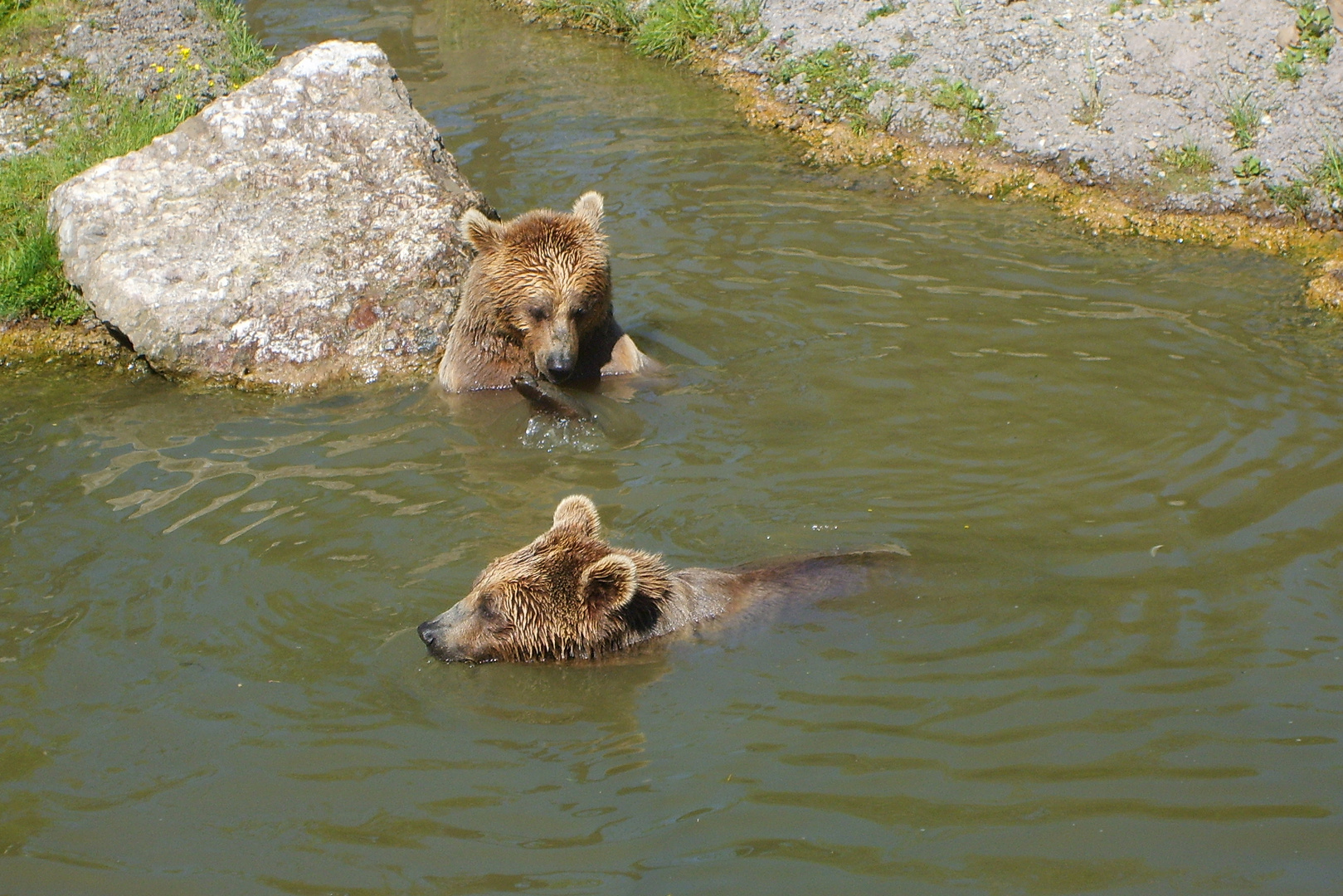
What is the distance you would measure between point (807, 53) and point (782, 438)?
699cm

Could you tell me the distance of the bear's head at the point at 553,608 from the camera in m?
5.30

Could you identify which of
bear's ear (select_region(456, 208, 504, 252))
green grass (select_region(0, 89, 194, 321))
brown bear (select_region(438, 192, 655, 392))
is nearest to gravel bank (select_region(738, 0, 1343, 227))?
brown bear (select_region(438, 192, 655, 392))

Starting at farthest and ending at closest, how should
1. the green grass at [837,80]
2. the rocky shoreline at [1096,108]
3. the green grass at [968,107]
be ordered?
1. the green grass at [837,80]
2. the green grass at [968,107]
3. the rocky shoreline at [1096,108]

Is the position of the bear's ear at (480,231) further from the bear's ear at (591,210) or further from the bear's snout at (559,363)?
the bear's snout at (559,363)

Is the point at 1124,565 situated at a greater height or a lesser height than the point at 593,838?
greater

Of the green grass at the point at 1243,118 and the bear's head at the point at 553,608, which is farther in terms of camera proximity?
the green grass at the point at 1243,118

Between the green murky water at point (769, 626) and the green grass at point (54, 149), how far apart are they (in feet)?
4.51

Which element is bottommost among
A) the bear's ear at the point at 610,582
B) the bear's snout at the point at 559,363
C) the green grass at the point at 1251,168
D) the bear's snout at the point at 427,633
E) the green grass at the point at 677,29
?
the bear's snout at the point at 427,633

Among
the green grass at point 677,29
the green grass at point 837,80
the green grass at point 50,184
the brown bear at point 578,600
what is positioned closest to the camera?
the brown bear at point 578,600

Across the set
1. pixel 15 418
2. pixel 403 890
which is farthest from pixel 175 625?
pixel 15 418

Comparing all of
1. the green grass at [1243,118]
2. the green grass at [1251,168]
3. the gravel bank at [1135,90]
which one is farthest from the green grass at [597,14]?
the green grass at [1251,168]

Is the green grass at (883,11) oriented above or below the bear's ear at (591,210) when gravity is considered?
above

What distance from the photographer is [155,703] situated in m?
4.94

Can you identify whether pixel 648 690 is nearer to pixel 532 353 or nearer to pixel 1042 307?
pixel 532 353
